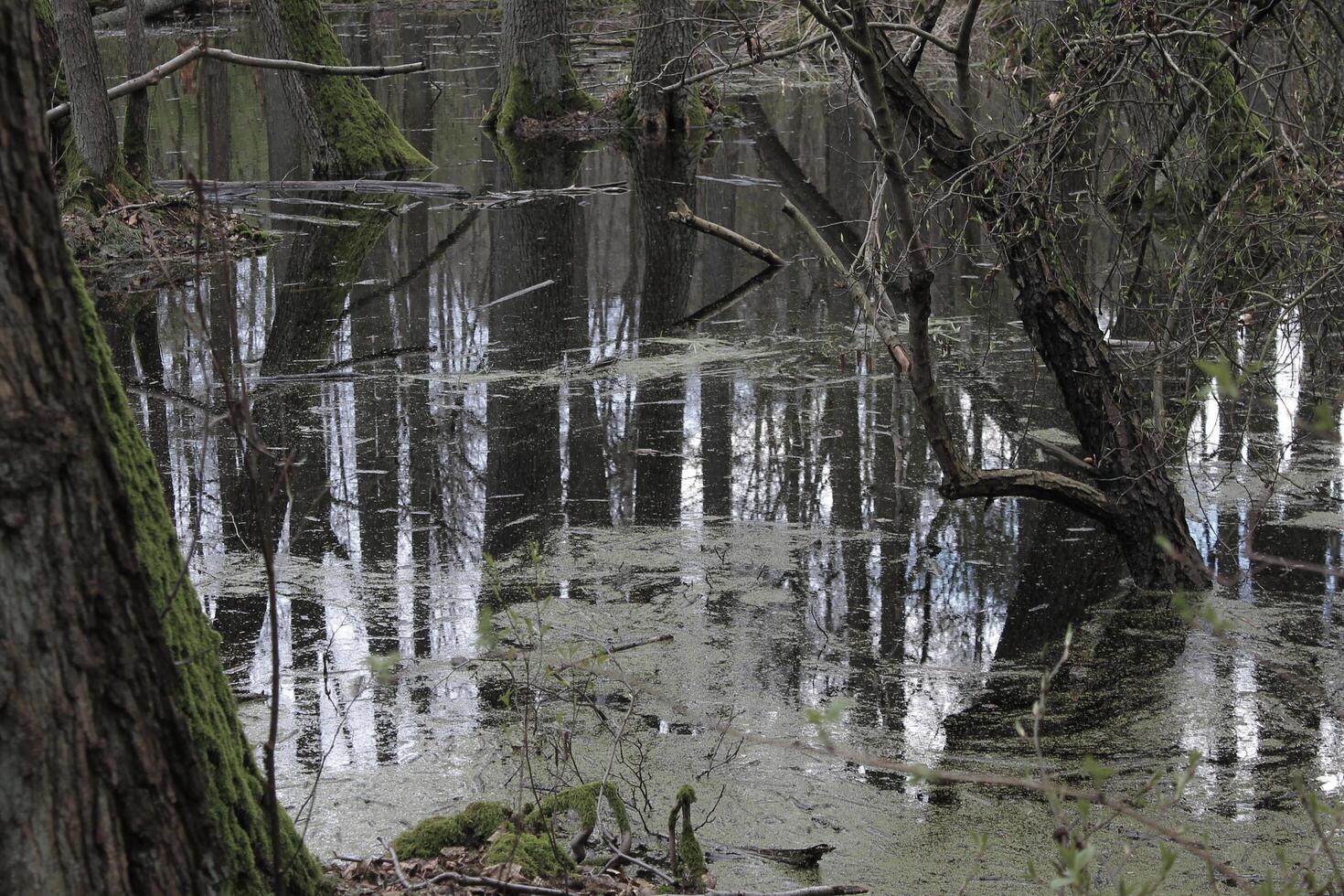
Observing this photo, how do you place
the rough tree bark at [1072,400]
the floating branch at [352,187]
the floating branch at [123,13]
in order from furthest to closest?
the floating branch at [123,13] → the floating branch at [352,187] → the rough tree bark at [1072,400]

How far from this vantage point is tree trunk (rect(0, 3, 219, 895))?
177 centimetres

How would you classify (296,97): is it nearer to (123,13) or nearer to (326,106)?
(326,106)

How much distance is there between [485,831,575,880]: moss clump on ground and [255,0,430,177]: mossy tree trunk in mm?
12670

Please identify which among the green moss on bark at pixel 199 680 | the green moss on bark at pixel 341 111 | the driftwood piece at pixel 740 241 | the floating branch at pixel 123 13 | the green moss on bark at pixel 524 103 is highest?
the floating branch at pixel 123 13

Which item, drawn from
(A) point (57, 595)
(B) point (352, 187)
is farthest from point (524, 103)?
(A) point (57, 595)

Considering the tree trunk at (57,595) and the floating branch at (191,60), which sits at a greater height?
the floating branch at (191,60)

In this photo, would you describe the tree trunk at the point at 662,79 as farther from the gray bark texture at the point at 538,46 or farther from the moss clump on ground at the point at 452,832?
the moss clump on ground at the point at 452,832

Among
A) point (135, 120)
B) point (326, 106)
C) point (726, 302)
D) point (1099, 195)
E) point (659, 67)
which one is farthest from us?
point (659, 67)

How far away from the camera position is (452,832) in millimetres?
3209

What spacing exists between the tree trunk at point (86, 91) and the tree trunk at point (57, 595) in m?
9.32

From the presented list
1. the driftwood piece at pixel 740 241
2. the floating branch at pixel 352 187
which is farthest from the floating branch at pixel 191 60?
the floating branch at pixel 352 187

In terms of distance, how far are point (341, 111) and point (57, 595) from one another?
14.1m

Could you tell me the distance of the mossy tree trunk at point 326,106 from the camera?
14.1 metres

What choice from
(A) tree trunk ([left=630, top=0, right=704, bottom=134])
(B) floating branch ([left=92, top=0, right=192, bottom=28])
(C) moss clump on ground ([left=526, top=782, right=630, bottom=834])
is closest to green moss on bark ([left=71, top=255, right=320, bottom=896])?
(C) moss clump on ground ([left=526, top=782, right=630, bottom=834])
